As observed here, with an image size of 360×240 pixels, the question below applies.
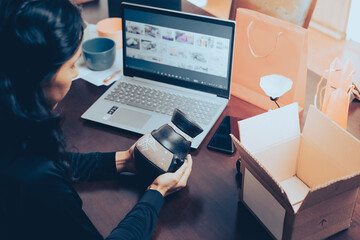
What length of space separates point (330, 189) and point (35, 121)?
2.00ft

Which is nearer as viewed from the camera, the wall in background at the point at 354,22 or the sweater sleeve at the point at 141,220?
the sweater sleeve at the point at 141,220

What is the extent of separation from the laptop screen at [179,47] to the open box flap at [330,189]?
529 mm

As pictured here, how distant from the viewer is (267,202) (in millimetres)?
759

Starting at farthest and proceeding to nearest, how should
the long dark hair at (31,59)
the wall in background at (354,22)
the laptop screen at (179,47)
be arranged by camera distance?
1. the wall in background at (354,22)
2. the laptop screen at (179,47)
3. the long dark hair at (31,59)

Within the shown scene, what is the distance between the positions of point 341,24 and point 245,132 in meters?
2.83

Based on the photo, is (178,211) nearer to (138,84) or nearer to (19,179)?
(19,179)

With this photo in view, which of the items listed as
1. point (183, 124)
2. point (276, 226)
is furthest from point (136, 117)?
point (276, 226)

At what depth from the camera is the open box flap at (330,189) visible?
0.64 meters

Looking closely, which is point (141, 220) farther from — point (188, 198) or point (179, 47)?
point (179, 47)

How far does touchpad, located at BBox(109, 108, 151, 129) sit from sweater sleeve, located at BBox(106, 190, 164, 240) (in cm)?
31

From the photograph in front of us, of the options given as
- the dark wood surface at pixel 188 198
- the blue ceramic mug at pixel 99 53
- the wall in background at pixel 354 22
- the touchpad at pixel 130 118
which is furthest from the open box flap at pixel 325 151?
the wall in background at pixel 354 22

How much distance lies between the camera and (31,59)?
0.62m

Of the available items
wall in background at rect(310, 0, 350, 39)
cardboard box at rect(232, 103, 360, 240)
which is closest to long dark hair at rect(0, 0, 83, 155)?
cardboard box at rect(232, 103, 360, 240)

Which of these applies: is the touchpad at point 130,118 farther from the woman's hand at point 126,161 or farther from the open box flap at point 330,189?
the open box flap at point 330,189
